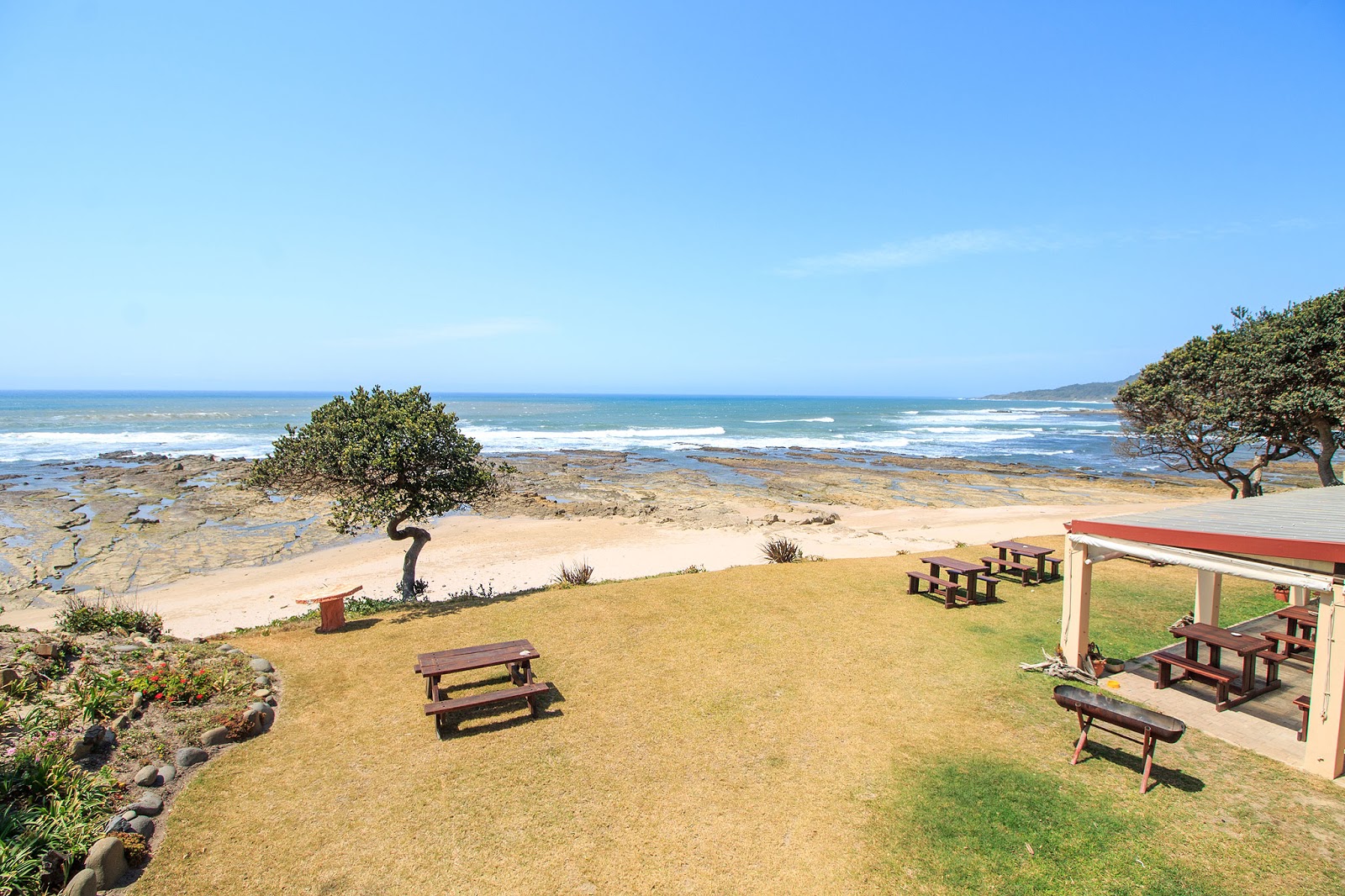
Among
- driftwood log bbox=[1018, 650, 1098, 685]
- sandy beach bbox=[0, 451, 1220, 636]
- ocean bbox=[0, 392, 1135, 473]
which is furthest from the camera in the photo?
ocean bbox=[0, 392, 1135, 473]

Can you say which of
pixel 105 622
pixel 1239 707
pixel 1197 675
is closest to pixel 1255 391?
pixel 1197 675

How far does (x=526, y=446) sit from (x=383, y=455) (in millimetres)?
44590

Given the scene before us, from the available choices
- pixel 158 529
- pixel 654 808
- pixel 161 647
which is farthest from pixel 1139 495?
pixel 158 529

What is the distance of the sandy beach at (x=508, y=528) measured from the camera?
1577 centimetres

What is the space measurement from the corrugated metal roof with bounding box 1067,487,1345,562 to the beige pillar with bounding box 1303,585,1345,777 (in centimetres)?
50

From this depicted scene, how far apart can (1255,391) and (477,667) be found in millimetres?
20170

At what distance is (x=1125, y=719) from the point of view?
5.55 metres

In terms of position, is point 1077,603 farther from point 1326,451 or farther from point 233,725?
point 1326,451

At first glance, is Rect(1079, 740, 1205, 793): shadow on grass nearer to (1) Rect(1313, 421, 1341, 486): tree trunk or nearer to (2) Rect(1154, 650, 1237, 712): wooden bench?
(2) Rect(1154, 650, 1237, 712): wooden bench

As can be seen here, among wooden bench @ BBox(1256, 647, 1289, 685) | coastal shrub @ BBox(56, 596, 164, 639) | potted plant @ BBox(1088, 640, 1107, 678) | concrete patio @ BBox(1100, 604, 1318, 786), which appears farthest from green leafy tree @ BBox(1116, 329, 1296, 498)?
coastal shrub @ BBox(56, 596, 164, 639)

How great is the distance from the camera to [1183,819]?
4992 mm

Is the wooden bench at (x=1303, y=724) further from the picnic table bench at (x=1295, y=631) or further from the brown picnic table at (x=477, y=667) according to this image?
the brown picnic table at (x=477, y=667)

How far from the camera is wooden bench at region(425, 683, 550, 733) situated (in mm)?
6438

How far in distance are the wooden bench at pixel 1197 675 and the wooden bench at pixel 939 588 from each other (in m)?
3.10
